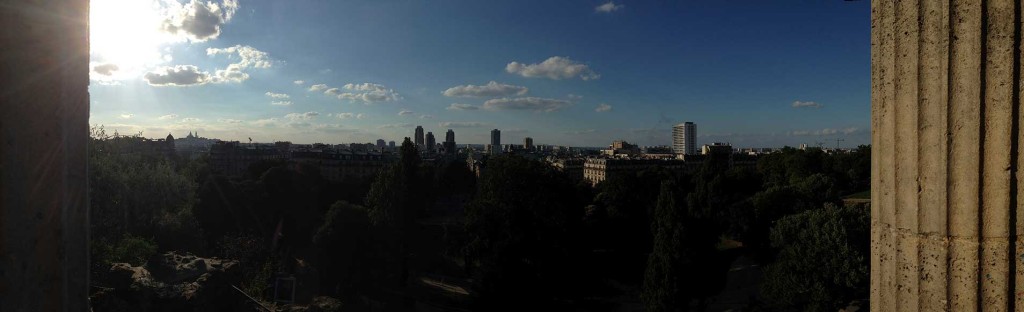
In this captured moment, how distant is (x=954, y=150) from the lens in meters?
2.88

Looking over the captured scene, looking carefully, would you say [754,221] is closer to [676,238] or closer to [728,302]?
[728,302]

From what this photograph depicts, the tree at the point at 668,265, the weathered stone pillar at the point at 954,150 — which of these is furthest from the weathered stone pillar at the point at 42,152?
the tree at the point at 668,265

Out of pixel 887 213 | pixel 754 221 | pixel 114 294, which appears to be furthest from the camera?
pixel 754 221

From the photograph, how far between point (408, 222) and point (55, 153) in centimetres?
3013

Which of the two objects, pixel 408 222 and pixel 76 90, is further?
pixel 408 222

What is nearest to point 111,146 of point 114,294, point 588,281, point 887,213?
point 114,294

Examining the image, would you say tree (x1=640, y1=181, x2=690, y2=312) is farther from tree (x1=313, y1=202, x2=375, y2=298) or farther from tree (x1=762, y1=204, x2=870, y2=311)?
tree (x1=313, y1=202, x2=375, y2=298)

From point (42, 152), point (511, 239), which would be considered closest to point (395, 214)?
point (511, 239)

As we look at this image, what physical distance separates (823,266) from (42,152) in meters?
22.2

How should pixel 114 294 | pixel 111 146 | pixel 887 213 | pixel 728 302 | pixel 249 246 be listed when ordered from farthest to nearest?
pixel 728 302
pixel 249 246
pixel 111 146
pixel 114 294
pixel 887 213

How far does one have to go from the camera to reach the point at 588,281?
1039 inches

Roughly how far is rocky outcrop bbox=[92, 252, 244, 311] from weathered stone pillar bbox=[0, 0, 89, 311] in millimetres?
8266

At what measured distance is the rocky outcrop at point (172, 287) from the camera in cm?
914

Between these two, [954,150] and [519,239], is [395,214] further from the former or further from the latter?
[954,150]
